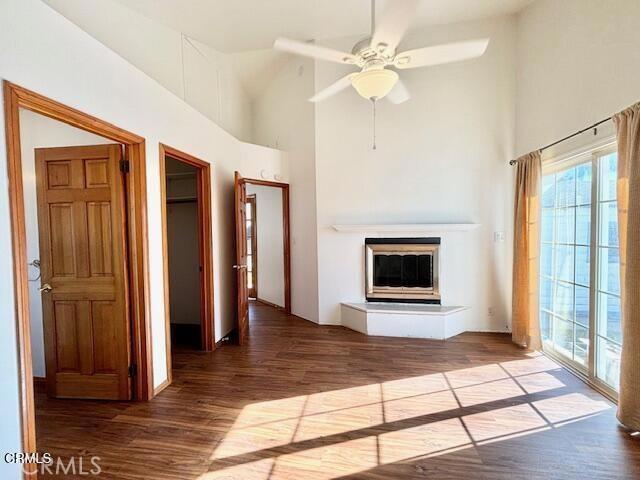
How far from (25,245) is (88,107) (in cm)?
97

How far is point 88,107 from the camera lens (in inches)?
78.0

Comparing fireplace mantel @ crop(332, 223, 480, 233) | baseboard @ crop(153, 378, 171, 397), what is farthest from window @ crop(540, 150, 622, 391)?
baseboard @ crop(153, 378, 171, 397)

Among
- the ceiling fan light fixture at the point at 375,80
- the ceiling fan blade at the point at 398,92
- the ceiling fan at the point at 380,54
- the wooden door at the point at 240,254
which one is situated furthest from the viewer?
the wooden door at the point at 240,254

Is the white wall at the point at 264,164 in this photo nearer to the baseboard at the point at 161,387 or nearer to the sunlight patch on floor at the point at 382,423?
the baseboard at the point at 161,387

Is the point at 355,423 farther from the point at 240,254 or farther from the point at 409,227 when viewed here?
the point at 409,227

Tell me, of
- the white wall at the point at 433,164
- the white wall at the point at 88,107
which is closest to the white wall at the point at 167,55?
the white wall at the point at 88,107

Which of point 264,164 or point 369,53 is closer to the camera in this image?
point 369,53

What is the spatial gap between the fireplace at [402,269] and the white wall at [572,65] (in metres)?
1.75

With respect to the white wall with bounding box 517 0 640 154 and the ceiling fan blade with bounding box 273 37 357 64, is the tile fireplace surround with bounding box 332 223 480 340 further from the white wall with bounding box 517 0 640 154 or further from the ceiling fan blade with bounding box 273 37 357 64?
the ceiling fan blade with bounding box 273 37 357 64

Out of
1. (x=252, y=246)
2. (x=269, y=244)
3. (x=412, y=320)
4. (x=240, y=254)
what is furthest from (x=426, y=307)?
(x=252, y=246)

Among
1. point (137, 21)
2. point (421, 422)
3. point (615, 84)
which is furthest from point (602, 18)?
point (137, 21)

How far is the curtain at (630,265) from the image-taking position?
6.59ft

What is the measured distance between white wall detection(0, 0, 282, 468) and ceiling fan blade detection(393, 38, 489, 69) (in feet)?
6.70

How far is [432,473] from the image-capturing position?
176cm
